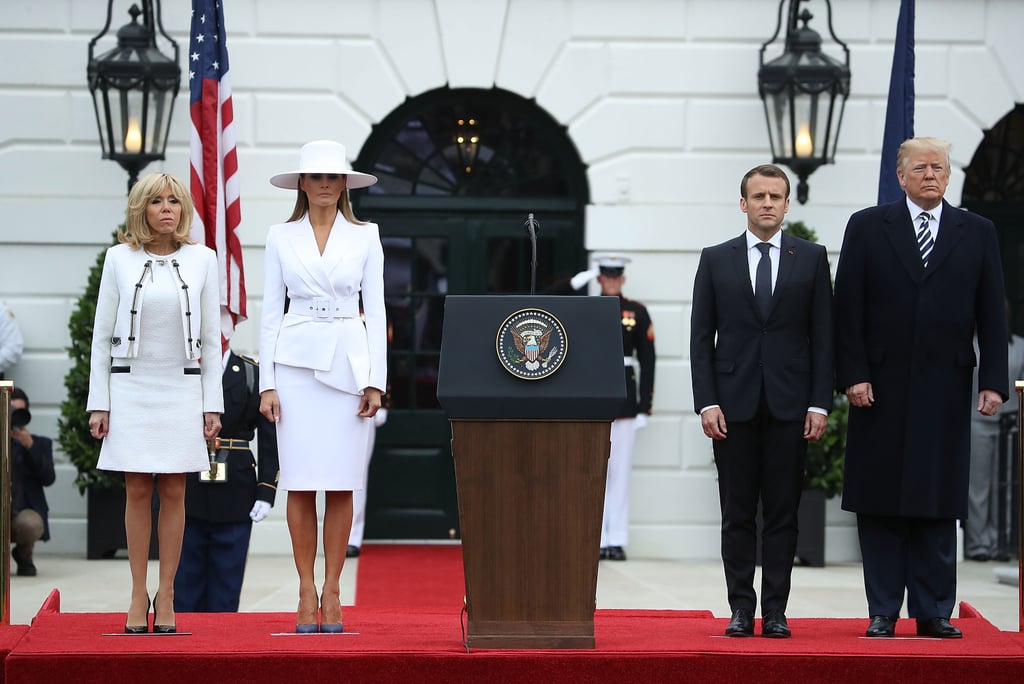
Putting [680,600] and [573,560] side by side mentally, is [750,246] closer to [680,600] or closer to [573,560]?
[573,560]

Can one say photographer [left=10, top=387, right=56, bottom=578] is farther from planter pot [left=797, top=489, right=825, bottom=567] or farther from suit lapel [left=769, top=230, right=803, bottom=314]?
suit lapel [left=769, top=230, right=803, bottom=314]

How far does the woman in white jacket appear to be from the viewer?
18.2 feet

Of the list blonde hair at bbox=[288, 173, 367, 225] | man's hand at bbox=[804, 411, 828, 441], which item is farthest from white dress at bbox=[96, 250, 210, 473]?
man's hand at bbox=[804, 411, 828, 441]

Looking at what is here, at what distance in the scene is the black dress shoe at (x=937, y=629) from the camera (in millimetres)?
5660

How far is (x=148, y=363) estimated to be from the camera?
5582mm

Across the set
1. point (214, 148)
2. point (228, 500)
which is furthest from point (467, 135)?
point (228, 500)

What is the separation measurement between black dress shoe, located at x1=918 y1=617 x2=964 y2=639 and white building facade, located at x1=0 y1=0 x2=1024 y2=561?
535 cm

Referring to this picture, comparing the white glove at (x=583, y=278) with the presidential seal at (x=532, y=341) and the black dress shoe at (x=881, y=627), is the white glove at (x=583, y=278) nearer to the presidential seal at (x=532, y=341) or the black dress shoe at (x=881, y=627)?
the black dress shoe at (x=881, y=627)

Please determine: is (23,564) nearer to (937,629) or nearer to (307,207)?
(307,207)

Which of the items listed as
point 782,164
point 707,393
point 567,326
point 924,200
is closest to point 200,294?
point 567,326

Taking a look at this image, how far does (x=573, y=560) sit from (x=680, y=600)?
397 centimetres

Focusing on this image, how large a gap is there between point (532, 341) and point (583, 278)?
5.69 m

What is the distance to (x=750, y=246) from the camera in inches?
230

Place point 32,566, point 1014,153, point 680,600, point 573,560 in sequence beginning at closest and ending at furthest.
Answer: point 573,560
point 680,600
point 32,566
point 1014,153
